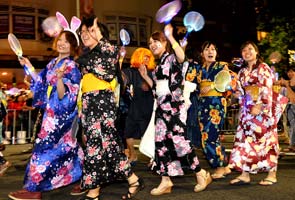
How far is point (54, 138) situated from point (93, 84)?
2.11 feet

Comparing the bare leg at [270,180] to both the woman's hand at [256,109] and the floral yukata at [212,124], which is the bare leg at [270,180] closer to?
the floral yukata at [212,124]

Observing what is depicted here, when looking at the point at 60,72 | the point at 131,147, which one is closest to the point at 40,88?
the point at 60,72

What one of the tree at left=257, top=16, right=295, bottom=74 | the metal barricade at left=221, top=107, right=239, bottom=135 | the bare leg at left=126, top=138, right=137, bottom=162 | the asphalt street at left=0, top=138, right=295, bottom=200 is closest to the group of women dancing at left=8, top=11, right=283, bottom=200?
the asphalt street at left=0, top=138, right=295, bottom=200

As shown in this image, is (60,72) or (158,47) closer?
(60,72)

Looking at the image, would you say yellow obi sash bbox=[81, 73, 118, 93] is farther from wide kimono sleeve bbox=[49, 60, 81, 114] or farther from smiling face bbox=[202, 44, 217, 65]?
smiling face bbox=[202, 44, 217, 65]

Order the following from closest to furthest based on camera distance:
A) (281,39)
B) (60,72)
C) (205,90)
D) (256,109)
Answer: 1. (60,72)
2. (256,109)
3. (205,90)
4. (281,39)

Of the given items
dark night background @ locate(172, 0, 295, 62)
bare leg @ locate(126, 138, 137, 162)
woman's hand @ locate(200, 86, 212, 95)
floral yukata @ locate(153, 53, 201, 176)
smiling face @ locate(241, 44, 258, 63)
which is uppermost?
dark night background @ locate(172, 0, 295, 62)

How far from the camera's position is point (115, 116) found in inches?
162

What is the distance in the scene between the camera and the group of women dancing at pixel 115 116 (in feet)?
13.2

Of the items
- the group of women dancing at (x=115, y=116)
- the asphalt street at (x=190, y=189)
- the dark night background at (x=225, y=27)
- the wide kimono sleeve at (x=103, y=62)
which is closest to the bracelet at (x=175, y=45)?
the group of women dancing at (x=115, y=116)

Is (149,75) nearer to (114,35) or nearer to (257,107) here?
(257,107)

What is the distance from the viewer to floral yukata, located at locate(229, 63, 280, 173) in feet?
16.2

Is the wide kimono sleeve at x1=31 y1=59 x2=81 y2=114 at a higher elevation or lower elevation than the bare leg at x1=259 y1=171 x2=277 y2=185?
higher

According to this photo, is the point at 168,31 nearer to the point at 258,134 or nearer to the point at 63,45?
the point at 63,45
